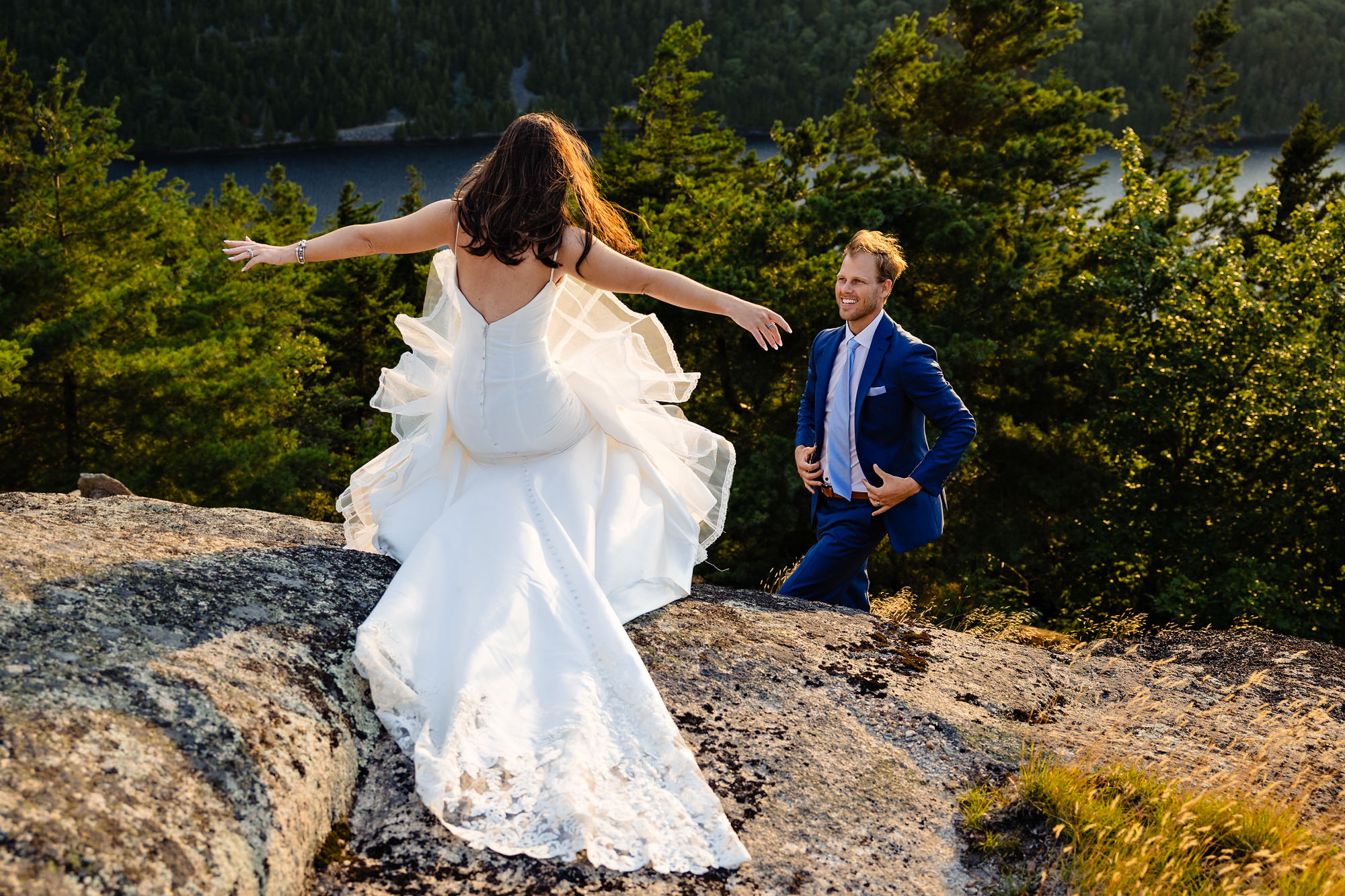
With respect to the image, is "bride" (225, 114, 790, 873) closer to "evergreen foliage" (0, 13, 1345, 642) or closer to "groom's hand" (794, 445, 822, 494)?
"groom's hand" (794, 445, 822, 494)

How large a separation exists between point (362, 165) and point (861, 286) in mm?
85285

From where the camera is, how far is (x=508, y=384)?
3.59 meters

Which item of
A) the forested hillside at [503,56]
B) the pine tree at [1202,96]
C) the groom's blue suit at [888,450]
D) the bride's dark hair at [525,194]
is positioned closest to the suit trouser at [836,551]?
the groom's blue suit at [888,450]

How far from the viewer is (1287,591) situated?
14508 millimetres

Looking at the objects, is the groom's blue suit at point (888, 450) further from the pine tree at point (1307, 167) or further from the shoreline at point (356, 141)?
the shoreline at point (356, 141)

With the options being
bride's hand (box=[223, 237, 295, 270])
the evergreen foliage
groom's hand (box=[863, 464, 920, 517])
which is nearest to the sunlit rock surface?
groom's hand (box=[863, 464, 920, 517])

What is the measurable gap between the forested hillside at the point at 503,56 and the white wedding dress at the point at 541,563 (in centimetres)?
7230

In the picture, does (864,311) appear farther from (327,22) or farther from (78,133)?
(327,22)

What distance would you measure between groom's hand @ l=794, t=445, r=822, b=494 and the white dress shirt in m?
0.04

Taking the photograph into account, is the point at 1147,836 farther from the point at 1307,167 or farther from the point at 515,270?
the point at 1307,167

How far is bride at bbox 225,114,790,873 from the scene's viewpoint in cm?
242

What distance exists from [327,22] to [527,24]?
23.1m

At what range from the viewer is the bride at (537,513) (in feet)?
7.95

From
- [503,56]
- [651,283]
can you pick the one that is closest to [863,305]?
[651,283]
